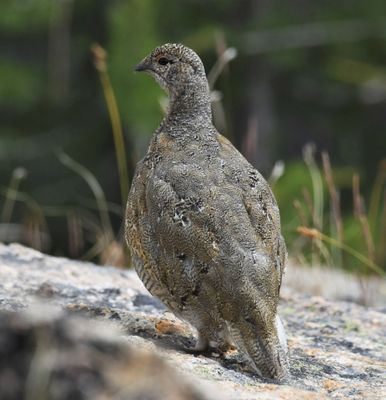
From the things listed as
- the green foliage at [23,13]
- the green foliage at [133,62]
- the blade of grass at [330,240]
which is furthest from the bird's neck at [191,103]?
the green foliage at [23,13]

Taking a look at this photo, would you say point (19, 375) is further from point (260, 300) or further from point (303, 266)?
point (303, 266)

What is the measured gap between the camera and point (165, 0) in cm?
1512

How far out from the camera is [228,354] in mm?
4887

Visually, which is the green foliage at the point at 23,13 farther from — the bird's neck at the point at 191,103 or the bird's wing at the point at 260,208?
the bird's wing at the point at 260,208

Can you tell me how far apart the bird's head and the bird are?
448 millimetres

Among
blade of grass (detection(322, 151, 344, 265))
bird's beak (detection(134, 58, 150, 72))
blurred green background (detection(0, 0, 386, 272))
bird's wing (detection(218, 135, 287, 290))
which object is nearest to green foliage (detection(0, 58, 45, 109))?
blurred green background (detection(0, 0, 386, 272))

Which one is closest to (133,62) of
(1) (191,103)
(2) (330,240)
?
(2) (330,240)

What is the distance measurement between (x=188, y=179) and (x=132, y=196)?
382 mm

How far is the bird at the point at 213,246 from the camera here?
4551 mm

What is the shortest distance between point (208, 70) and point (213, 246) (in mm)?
10136

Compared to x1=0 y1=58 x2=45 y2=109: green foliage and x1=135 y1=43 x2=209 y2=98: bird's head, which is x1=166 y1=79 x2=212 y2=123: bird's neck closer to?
x1=135 y1=43 x2=209 y2=98: bird's head

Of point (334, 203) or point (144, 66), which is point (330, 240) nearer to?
point (334, 203)

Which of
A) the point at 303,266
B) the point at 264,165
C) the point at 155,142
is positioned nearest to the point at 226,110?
the point at 264,165

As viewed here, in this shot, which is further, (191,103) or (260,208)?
(191,103)
